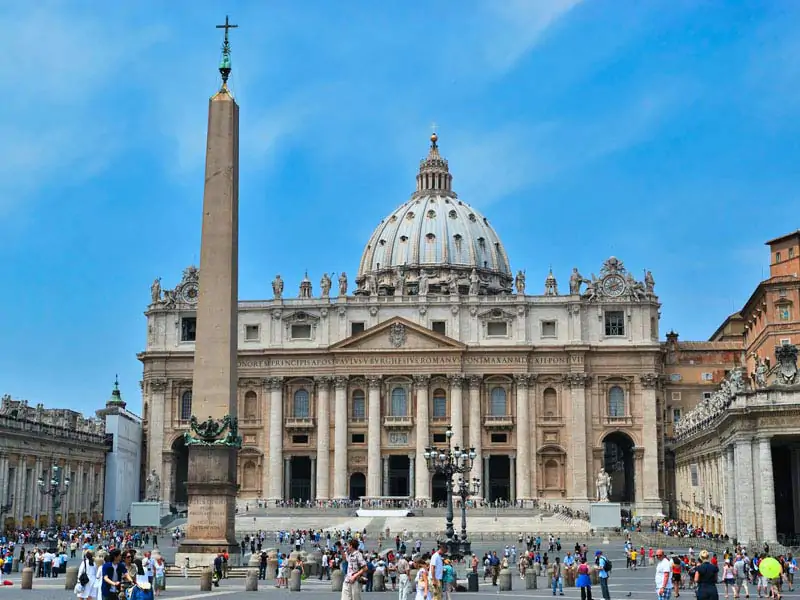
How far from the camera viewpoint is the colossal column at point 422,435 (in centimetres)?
8819

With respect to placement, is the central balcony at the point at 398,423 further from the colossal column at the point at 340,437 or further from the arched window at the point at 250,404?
the arched window at the point at 250,404

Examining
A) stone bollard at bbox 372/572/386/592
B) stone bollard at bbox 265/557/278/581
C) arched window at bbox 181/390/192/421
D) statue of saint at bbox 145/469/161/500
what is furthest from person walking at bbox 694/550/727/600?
arched window at bbox 181/390/192/421

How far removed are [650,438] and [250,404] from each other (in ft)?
96.2

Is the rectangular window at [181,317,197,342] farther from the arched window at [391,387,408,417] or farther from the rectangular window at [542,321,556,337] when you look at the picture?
the rectangular window at [542,321,556,337]

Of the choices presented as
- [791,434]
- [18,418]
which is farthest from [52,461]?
[791,434]

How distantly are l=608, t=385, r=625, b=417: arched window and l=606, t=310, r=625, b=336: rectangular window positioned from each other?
4022 millimetres

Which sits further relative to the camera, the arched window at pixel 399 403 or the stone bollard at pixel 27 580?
the arched window at pixel 399 403

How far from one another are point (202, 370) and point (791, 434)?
26.4 m

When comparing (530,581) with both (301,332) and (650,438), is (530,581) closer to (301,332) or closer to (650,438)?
(650,438)

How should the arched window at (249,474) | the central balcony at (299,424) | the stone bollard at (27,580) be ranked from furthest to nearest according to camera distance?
1. the arched window at (249,474)
2. the central balcony at (299,424)
3. the stone bollard at (27,580)

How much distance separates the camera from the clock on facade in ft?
298

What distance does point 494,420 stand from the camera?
89750 mm

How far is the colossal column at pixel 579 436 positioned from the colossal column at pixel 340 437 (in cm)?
1633

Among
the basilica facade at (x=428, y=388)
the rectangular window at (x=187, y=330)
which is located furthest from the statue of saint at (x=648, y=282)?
the rectangular window at (x=187, y=330)
